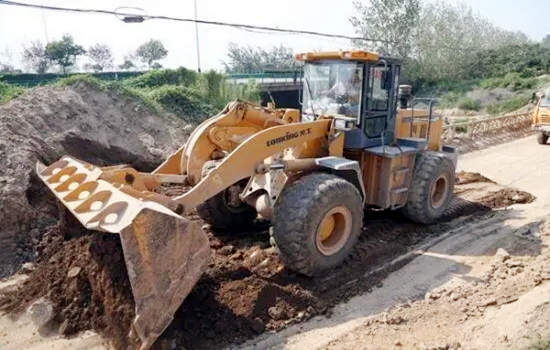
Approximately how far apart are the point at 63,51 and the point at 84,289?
33223mm

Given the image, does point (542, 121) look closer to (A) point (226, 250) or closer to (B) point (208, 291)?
(A) point (226, 250)

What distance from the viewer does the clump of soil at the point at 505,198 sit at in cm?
842

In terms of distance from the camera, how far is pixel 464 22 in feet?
140

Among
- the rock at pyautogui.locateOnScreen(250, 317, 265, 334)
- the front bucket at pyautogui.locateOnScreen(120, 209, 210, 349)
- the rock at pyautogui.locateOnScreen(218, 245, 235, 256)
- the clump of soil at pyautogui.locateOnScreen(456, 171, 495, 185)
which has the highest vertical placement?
the front bucket at pyautogui.locateOnScreen(120, 209, 210, 349)

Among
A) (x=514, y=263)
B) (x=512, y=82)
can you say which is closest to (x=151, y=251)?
(x=514, y=263)

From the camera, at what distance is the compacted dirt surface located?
440 cm

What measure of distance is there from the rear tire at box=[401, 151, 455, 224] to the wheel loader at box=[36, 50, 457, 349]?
0.6 inches

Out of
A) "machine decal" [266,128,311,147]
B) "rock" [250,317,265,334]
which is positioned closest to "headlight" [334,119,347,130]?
"machine decal" [266,128,311,147]

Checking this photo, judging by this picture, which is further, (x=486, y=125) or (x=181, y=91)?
(x=486, y=125)

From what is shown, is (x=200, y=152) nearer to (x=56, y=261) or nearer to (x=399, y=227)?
(x=56, y=261)

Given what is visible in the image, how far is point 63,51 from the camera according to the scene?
3362 cm

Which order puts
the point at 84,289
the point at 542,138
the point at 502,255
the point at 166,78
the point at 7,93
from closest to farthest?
the point at 84,289, the point at 502,255, the point at 7,93, the point at 542,138, the point at 166,78

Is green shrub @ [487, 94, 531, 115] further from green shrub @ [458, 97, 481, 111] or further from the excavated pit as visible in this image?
the excavated pit

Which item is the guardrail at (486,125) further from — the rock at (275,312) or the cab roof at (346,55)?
the rock at (275,312)
